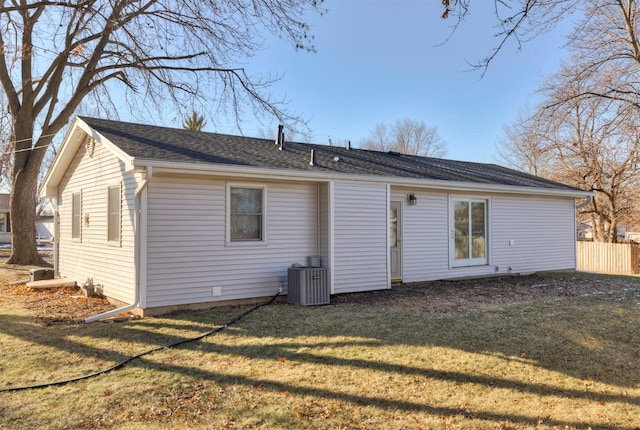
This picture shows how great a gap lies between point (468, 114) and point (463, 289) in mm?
16236

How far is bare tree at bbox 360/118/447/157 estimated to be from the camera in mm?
38906

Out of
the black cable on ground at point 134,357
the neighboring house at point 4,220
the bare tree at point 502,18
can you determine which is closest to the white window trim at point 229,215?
the black cable on ground at point 134,357

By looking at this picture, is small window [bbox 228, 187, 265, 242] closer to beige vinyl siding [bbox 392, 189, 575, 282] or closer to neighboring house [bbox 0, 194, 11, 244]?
beige vinyl siding [bbox 392, 189, 575, 282]

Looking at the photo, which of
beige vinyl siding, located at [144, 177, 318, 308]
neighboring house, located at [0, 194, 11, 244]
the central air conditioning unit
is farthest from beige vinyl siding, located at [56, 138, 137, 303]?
neighboring house, located at [0, 194, 11, 244]

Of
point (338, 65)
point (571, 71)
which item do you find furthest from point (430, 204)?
point (338, 65)

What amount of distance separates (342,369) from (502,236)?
8791 millimetres

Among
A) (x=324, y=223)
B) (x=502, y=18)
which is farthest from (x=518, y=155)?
(x=502, y=18)

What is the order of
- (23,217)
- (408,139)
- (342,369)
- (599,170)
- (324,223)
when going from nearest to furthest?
(342,369), (324,223), (23,217), (599,170), (408,139)

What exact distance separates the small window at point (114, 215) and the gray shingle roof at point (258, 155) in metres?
1.17

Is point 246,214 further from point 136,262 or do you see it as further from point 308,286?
point 136,262

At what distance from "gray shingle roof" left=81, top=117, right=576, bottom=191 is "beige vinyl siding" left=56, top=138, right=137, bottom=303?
0.64 m

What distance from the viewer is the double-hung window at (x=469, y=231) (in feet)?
37.3

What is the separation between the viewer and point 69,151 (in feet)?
34.5

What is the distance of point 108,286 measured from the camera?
8719mm
